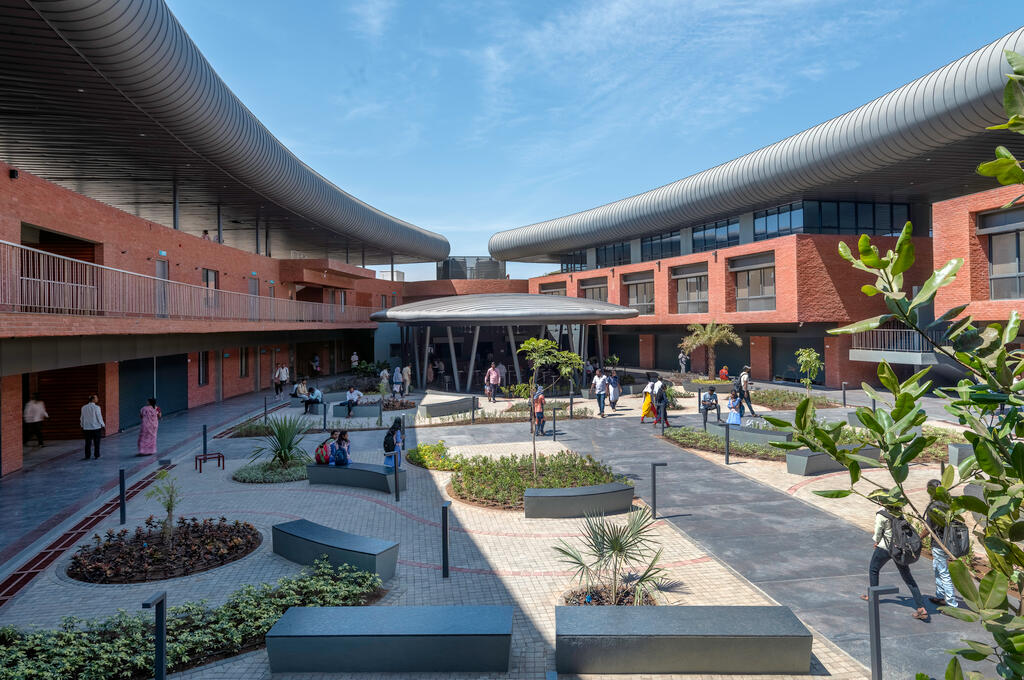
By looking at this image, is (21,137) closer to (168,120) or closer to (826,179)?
(168,120)

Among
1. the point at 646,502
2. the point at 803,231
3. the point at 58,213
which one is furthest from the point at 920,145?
the point at 58,213

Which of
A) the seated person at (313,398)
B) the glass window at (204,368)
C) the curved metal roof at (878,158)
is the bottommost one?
the seated person at (313,398)

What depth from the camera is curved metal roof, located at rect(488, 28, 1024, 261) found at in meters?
21.2

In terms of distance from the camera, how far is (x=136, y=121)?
17516 mm

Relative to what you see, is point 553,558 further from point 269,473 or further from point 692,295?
point 692,295

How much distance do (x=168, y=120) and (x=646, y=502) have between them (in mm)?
17053

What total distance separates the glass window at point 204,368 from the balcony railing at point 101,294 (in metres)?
4.02

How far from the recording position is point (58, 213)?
16.5 meters

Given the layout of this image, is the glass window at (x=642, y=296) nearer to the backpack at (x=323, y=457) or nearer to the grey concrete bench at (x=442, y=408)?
the grey concrete bench at (x=442, y=408)

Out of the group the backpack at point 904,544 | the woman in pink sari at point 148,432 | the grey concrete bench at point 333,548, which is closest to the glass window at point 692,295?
the woman in pink sari at point 148,432

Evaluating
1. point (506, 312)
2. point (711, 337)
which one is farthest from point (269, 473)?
point (711, 337)

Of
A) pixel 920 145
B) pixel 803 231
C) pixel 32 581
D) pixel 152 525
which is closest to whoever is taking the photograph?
pixel 32 581

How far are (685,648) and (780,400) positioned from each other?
911 inches

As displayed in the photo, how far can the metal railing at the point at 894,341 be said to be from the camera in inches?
1048
